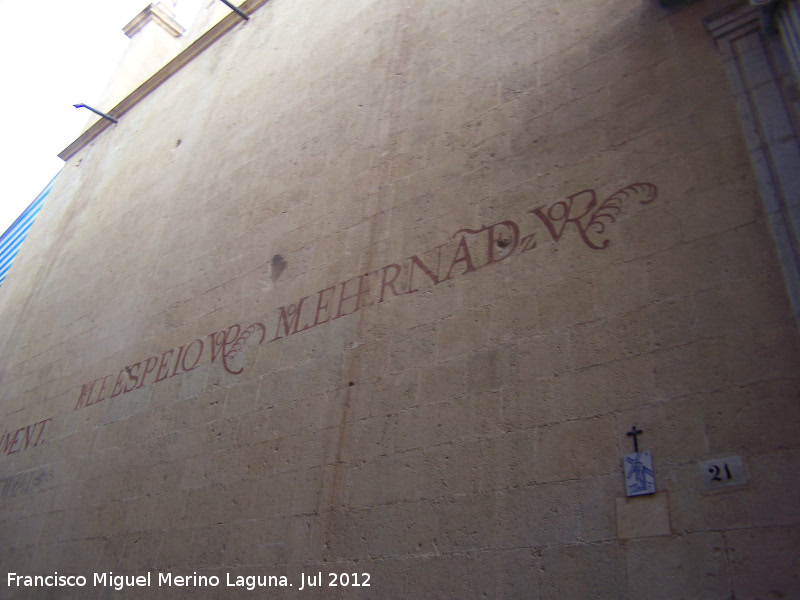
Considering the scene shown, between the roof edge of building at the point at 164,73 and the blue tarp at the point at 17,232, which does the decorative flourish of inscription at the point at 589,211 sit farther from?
the blue tarp at the point at 17,232

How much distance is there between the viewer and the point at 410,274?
5301mm

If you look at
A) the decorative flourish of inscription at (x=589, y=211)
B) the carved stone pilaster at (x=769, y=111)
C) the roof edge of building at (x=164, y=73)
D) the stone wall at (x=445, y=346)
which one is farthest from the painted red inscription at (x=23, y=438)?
the carved stone pilaster at (x=769, y=111)

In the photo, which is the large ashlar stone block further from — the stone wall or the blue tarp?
the blue tarp

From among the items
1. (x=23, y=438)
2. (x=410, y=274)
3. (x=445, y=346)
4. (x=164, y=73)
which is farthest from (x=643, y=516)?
(x=164, y=73)

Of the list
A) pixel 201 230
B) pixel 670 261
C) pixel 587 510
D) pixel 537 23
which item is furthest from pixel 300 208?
pixel 587 510

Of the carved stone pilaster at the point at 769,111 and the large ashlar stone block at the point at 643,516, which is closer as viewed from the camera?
the large ashlar stone block at the point at 643,516

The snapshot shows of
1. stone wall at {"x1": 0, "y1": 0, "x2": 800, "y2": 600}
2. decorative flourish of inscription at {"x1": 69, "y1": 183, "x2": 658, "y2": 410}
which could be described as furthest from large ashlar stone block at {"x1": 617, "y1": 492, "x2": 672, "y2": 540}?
decorative flourish of inscription at {"x1": 69, "y1": 183, "x2": 658, "y2": 410}

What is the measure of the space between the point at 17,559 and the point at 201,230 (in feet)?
12.4

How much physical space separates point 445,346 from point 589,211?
1.28 m

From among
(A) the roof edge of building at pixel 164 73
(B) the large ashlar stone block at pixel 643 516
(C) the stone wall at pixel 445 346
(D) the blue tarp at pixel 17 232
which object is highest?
(A) the roof edge of building at pixel 164 73

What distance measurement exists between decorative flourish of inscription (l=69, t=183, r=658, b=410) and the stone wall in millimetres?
25

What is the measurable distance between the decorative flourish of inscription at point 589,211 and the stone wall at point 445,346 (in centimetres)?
2

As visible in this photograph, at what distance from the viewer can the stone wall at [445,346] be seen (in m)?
3.47

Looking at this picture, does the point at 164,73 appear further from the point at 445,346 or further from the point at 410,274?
the point at 445,346
